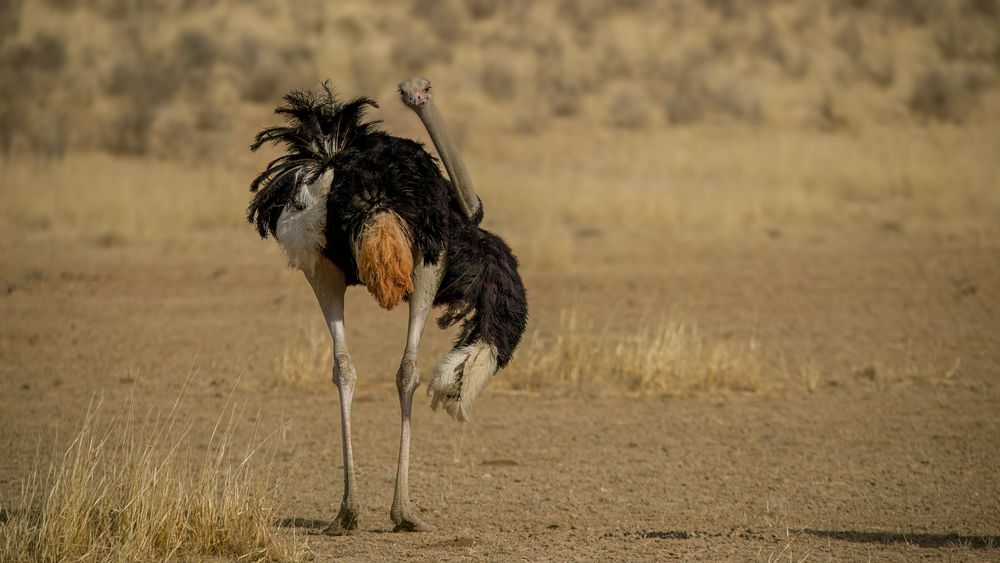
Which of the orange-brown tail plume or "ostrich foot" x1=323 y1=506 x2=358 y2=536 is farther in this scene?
"ostrich foot" x1=323 y1=506 x2=358 y2=536

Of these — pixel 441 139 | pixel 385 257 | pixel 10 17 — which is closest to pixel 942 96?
pixel 10 17

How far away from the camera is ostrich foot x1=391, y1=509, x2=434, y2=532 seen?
5879 mm

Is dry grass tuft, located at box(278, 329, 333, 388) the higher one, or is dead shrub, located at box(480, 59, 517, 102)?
dead shrub, located at box(480, 59, 517, 102)

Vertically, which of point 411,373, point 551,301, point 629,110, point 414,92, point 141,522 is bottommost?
point 141,522

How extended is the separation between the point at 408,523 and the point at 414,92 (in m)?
1.81

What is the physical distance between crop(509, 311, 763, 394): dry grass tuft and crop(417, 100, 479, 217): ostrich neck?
3.70 meters

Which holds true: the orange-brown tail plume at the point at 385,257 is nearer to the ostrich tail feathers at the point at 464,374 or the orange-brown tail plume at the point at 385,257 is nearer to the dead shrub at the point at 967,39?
the ostrich tail feathers at the point at 464,374

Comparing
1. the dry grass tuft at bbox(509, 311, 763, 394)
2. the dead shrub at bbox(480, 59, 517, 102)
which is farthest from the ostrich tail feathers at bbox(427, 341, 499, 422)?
the dead shrub at bbox(480, 59, 517, 102)

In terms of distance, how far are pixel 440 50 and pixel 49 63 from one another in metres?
6.65

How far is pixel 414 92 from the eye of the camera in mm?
5754

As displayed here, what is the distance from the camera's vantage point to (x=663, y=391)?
9250 millimetres

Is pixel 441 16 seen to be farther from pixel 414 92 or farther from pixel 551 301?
pixel 414 92

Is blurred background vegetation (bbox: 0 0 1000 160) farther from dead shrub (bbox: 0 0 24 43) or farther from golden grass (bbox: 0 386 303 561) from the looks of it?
golden grass (bbox: 0 386 303 561)

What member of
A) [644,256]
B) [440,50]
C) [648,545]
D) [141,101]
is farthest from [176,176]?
[648,545]
